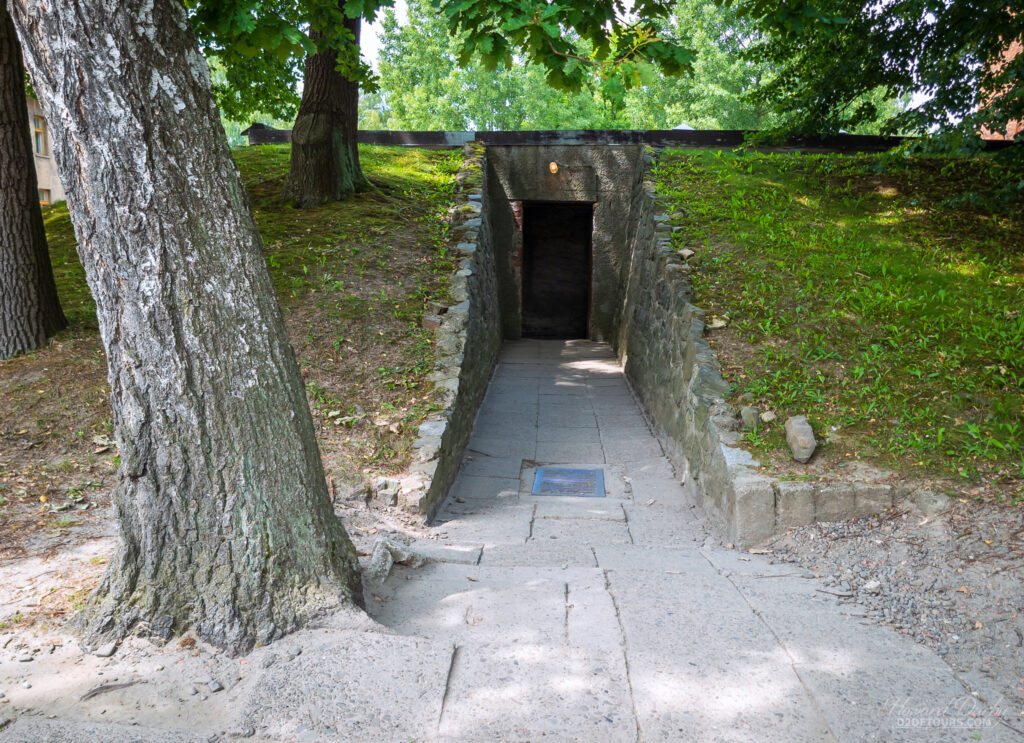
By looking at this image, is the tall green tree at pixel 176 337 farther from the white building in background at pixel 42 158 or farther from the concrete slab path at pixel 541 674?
the white building in background at pixel 42 158

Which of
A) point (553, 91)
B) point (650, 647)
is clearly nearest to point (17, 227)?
point (650, 647)

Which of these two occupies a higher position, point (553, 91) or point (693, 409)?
point (553, 91)

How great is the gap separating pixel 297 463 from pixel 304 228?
21.7 ft

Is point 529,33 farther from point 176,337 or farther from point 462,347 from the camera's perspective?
point 462,347

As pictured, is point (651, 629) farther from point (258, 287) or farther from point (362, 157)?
point (362, 157)

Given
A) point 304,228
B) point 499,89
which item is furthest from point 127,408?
point 499,89

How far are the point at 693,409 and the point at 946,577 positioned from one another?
2.57 meters

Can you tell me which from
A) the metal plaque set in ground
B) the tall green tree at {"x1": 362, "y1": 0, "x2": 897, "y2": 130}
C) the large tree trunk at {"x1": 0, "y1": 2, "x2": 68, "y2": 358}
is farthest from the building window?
the metal plaque set in ground

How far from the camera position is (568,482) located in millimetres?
6348

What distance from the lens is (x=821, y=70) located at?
31.7 feet

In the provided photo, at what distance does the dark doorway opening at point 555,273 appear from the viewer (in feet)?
47.3

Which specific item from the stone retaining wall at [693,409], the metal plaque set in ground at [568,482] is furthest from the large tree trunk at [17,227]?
the stone retaining wall at [693,409]

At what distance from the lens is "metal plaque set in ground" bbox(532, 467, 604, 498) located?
612cm

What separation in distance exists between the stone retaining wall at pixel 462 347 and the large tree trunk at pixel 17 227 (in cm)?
363
